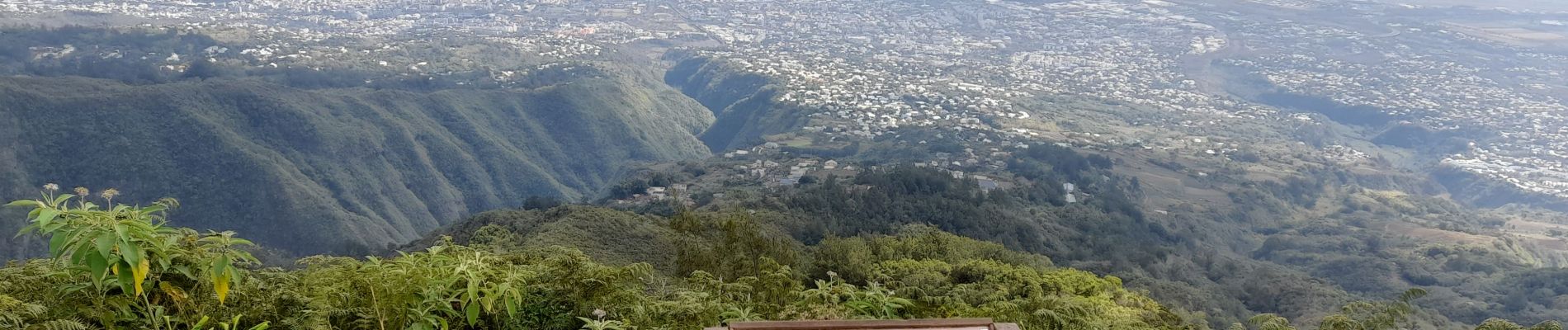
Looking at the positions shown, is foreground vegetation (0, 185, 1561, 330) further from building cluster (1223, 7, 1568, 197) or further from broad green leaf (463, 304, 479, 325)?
building cluster (1223, 7, 1568, 197)

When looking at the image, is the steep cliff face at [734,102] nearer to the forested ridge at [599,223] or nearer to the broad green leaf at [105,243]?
the forested ridge at [599,223]

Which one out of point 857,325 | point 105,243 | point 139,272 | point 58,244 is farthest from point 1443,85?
point 58,244

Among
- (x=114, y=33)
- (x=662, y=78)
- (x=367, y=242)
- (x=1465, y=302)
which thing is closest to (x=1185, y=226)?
(x=1465, y=302)

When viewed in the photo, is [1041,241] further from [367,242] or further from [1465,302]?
[367,242]

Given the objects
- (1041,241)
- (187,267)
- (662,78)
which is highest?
(187,267)

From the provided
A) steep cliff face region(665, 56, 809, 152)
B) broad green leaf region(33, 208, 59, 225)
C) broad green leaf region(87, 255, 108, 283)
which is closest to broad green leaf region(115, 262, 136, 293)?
broad green leaf region(87, 255, 108, 283)

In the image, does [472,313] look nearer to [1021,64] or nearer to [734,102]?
[734,102]
